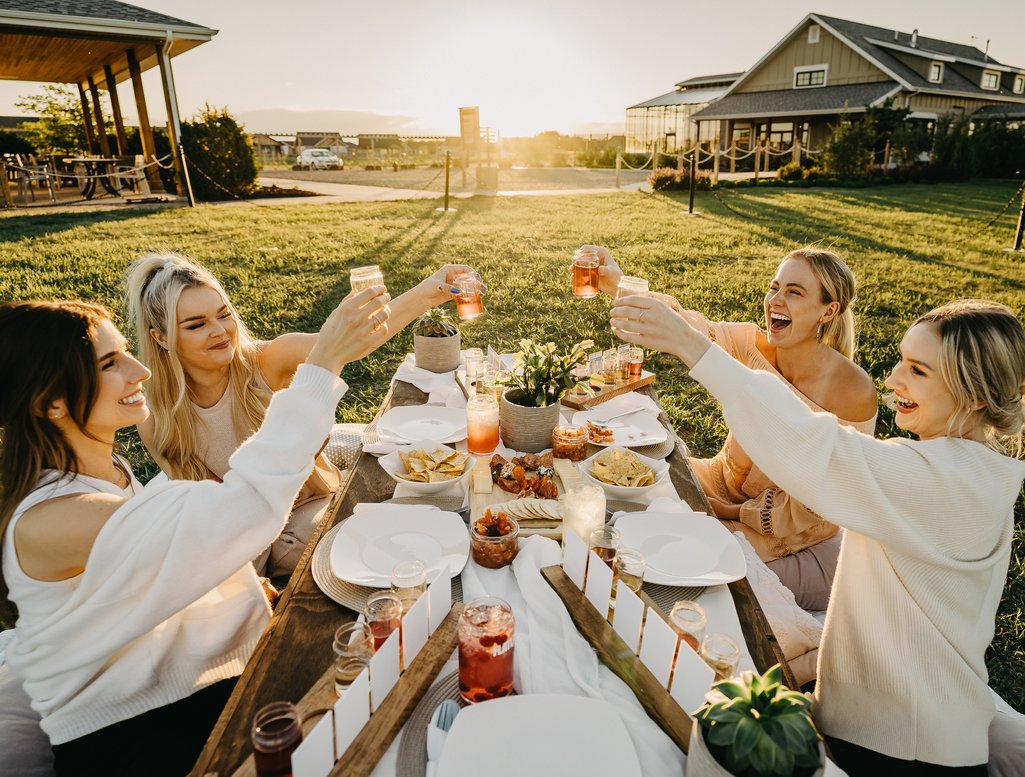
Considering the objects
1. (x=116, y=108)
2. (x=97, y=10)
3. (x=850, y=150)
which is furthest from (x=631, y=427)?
(x=850, y=150)

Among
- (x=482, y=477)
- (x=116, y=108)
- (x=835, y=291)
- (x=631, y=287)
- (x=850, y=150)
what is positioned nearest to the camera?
(x=482, y=477)

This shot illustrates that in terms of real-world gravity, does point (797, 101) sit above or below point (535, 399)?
above

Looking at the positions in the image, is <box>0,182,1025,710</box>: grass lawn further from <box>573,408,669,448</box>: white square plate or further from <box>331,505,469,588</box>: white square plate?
<box>331,505,469,588</box>: white square plate

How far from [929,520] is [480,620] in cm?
121

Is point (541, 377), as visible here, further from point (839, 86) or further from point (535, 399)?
point (839, 86)

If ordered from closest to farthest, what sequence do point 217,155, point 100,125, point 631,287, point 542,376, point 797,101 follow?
1. point 631,287
2. point 542,376
3. point 217,155
4. point 100,125
5. point 797,101

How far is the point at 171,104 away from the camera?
51.1ft

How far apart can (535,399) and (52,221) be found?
14163 mm

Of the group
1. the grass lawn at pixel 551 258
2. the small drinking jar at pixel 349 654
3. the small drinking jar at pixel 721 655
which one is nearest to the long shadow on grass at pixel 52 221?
the grass lawn at pixel 551 258

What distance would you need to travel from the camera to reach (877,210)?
16.0m

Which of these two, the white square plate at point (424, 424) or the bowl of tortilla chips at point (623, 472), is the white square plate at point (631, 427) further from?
the white square plate at point (424, 424)

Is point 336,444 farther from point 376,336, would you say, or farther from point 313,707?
point 313,707

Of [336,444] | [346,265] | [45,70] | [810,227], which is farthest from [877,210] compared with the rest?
[45,70]

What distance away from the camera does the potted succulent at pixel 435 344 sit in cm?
357
